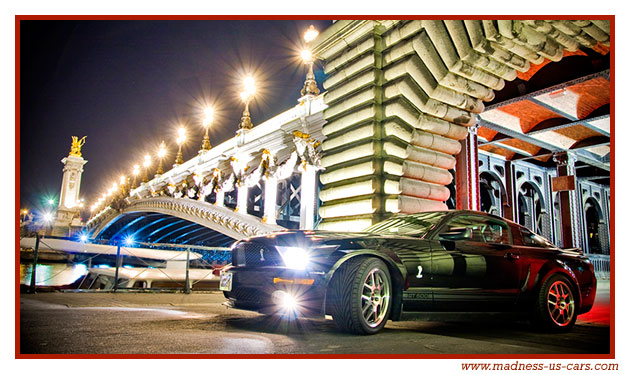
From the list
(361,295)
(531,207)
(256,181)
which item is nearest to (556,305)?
(361,295)

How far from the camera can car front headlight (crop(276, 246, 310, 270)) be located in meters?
3.60

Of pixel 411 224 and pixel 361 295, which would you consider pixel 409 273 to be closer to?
pixel 361 295

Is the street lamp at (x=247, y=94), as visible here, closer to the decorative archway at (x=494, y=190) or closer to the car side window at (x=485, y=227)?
the decorative archway at (x=494, y=190)

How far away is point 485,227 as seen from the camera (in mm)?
4746

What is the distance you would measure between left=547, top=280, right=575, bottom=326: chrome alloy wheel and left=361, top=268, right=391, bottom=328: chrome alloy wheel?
190cm

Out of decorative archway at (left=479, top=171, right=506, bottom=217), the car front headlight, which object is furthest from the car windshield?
decorative archway at (left=479, top=171, right=506, bottom=217)

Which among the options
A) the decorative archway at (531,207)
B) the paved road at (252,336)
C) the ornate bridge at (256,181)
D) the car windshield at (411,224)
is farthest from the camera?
the decorative archway at (531,207)

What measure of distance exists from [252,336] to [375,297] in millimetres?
1028

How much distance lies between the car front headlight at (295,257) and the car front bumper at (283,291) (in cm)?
6

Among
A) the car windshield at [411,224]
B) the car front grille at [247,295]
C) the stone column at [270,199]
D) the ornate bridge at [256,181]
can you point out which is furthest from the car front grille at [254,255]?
the stone column at [270,199]

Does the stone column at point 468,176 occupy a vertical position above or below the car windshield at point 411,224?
above

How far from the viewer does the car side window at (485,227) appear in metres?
4.46

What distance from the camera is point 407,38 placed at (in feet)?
23.2
